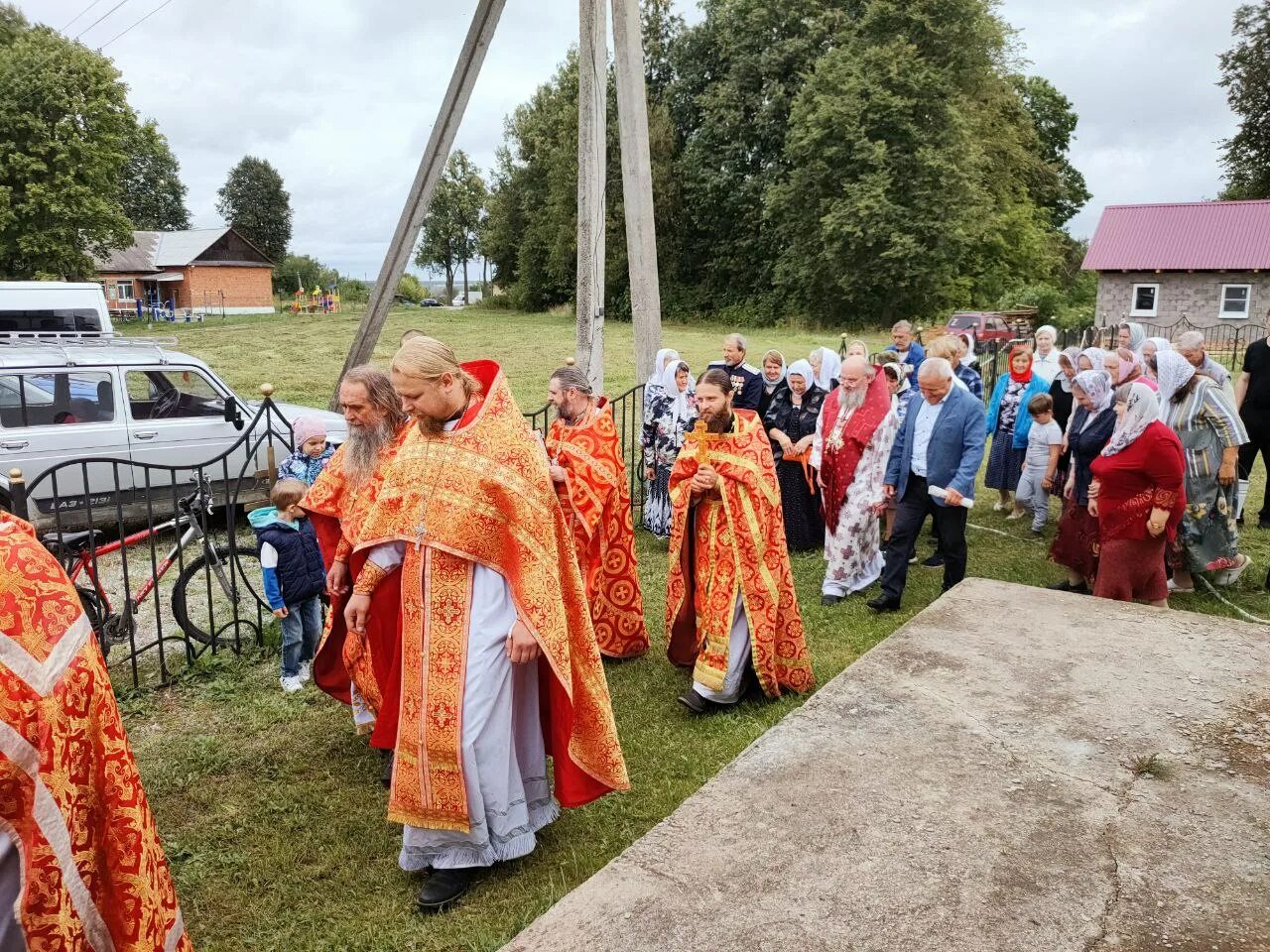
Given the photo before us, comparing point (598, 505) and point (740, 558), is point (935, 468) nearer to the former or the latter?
point (740, 558)

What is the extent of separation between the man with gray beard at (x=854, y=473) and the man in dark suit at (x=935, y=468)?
29 cm

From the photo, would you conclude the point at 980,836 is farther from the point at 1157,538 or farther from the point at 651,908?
the point at 1157,538

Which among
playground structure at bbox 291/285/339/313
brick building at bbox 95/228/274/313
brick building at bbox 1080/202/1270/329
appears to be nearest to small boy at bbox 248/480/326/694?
brick building at bbox 1080/202/1270/329

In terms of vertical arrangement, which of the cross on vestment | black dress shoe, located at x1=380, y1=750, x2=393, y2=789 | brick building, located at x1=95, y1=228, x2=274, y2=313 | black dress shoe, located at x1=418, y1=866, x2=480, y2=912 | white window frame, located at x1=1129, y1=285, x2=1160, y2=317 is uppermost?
brick building, located at x1=95, y1=228, x2=274, y2=313

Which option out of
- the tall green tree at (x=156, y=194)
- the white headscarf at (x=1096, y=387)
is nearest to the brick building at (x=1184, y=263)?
the white headscarf at (x=1096, y=387)

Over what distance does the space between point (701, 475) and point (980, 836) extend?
9.03ft

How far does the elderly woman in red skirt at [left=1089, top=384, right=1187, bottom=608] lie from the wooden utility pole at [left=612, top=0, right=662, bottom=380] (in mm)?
3760

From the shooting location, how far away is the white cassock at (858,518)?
6953mm

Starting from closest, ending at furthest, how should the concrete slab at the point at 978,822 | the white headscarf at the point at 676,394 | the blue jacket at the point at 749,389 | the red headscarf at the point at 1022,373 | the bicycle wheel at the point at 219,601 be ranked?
the concrete slab at the point at 978,822 < the bicycle wheel at the point at 219,601 < the white headscarf at the point at 676,394 < the blue jacket at the point at 749,389 < the red headscarf at the point at 1022,373

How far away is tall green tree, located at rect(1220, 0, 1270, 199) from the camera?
41.0 meters

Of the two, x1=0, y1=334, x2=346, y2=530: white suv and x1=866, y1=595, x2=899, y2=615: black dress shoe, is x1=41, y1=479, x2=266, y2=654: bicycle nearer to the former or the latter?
x1=0, y1=334, x2=346, y2=530: white suv

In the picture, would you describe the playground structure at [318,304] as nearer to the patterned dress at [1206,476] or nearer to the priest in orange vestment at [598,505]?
the priest in orange vestment at [598,505]

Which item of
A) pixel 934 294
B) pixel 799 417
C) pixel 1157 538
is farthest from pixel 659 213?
pixel 1157 538

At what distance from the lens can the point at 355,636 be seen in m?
3.79
